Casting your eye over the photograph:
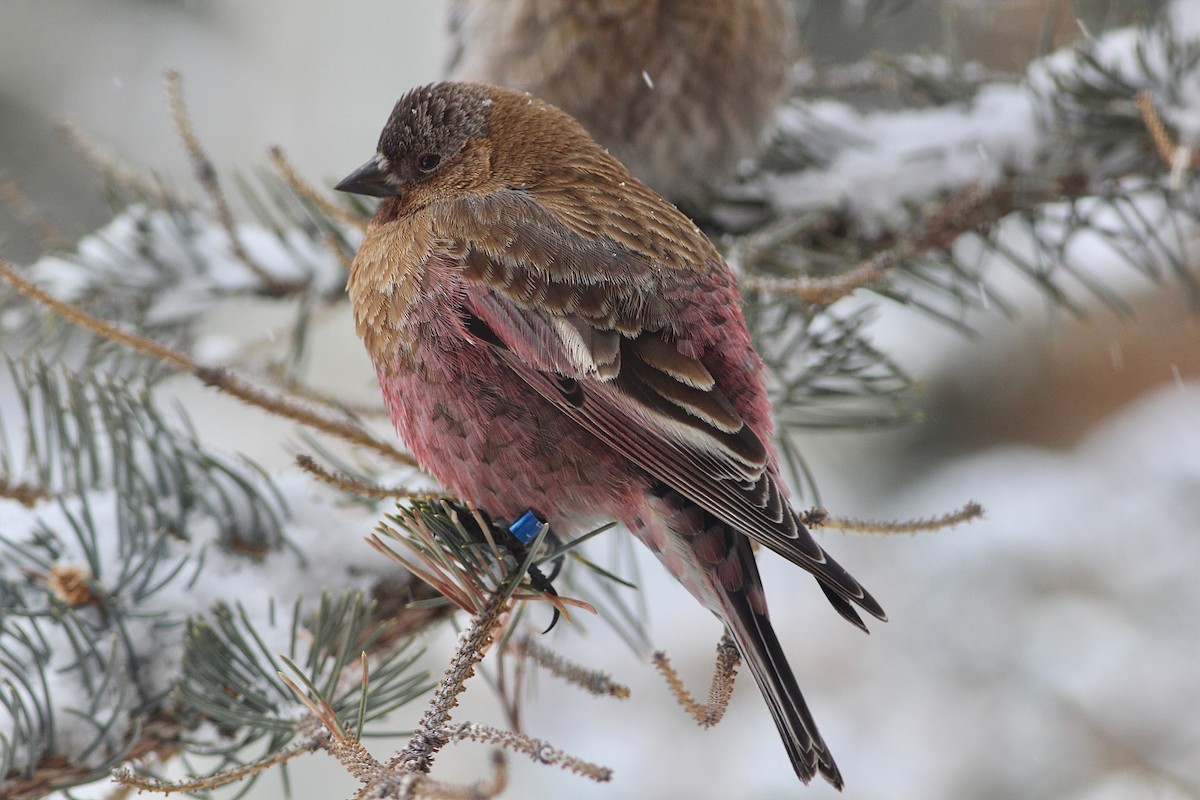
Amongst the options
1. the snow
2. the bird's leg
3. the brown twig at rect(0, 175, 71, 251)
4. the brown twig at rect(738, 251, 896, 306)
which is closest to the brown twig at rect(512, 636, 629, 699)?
the bird's leg

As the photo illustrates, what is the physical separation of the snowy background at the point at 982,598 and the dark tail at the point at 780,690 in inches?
35.2

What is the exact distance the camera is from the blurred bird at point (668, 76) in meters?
2.38

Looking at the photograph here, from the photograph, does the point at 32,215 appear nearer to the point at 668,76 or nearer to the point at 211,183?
the point at 211,183

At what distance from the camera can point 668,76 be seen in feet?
7.92

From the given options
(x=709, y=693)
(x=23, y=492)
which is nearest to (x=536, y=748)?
(x=709, y=693)

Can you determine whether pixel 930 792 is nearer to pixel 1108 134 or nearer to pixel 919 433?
pixel 919 433

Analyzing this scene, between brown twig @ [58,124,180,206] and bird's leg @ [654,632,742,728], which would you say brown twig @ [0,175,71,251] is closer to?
brown twig @ [58,124,180,206]

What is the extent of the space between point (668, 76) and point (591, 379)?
48.4 inches

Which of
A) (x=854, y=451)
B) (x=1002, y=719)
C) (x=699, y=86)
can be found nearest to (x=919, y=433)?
(x=854, y=451)

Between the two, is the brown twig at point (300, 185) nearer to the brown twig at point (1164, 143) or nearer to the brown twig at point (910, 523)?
the brown twig at point (910, 523)

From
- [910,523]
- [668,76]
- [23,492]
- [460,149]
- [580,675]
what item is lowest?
[580,675]

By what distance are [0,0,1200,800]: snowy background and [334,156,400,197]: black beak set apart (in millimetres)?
718

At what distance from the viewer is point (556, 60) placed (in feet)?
8.01

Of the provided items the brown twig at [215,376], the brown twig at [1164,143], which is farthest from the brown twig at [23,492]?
the brown twig at [1164,143]
